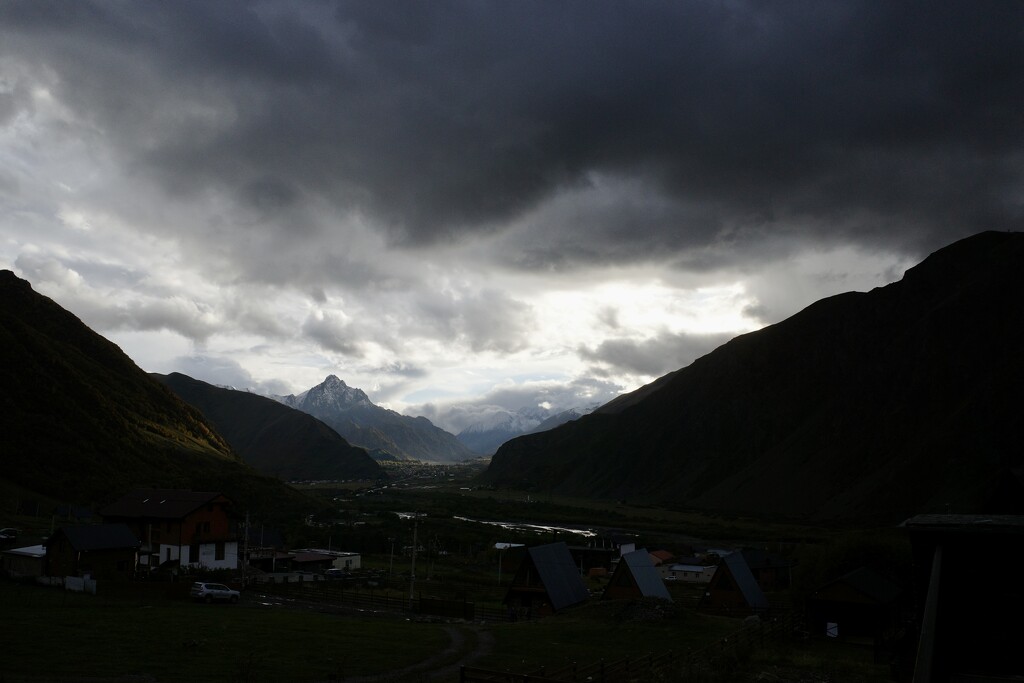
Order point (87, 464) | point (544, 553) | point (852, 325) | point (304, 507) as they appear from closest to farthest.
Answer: point (544, 553) → point (87, 464) → point (304, 507) → point (852, 325)

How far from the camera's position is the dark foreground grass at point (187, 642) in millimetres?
23828

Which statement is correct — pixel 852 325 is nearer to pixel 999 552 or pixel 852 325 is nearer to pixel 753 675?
pixel 753 675

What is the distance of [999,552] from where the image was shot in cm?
596

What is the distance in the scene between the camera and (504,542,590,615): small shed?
50641 millimetres

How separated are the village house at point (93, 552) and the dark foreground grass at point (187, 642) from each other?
4.90 meters

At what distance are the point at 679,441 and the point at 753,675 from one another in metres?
171

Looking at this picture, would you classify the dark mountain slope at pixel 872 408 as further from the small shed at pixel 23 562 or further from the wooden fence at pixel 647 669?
the small shed at pixel 23 562

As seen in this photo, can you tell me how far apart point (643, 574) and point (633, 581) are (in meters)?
1.67

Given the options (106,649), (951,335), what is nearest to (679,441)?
(951,335)

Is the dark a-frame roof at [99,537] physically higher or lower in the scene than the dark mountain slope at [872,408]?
lower

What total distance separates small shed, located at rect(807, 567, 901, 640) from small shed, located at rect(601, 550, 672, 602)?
10272 mm

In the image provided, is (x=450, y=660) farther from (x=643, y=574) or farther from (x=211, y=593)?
(x=643, y=574)

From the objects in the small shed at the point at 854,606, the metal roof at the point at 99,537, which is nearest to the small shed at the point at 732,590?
the small shed at the point at 854,606

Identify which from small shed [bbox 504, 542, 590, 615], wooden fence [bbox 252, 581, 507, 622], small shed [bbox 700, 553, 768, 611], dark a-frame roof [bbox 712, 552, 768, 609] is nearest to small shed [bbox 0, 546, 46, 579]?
wooden fence [bbox 252, 581, 507, 622]
